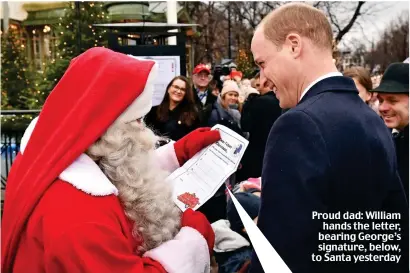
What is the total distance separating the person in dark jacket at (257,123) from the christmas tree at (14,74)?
1003 centimetres

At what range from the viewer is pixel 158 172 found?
1868mm

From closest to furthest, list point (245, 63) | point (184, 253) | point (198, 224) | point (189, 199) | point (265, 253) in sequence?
point (265, 253) → point (184, 253) → point (198, 224) → point (189, 199) → point (245, 63)

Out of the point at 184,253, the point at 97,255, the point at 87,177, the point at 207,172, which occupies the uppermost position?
the point at 87,177

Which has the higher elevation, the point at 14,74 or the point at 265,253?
the point at 14,74

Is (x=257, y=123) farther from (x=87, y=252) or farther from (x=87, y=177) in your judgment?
(x=87, y=252)

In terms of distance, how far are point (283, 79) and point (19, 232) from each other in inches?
43.6

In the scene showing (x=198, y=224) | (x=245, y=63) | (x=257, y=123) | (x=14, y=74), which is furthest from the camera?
(x=245, y=63)

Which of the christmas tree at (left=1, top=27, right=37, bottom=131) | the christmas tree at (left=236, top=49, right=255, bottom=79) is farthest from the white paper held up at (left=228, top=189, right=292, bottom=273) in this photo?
the christmas tree at (left=236, top=49, right=255, bottom=79)

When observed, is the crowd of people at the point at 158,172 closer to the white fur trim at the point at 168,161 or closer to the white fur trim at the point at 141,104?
the white fur trim at the point at 141,104

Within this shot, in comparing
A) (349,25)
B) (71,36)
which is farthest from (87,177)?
(349,25)

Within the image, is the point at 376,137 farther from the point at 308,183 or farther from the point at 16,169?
the point at 16,169

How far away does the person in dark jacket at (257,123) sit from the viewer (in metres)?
4.91

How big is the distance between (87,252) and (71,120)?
47 centimetres

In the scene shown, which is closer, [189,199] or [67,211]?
[67,211]
